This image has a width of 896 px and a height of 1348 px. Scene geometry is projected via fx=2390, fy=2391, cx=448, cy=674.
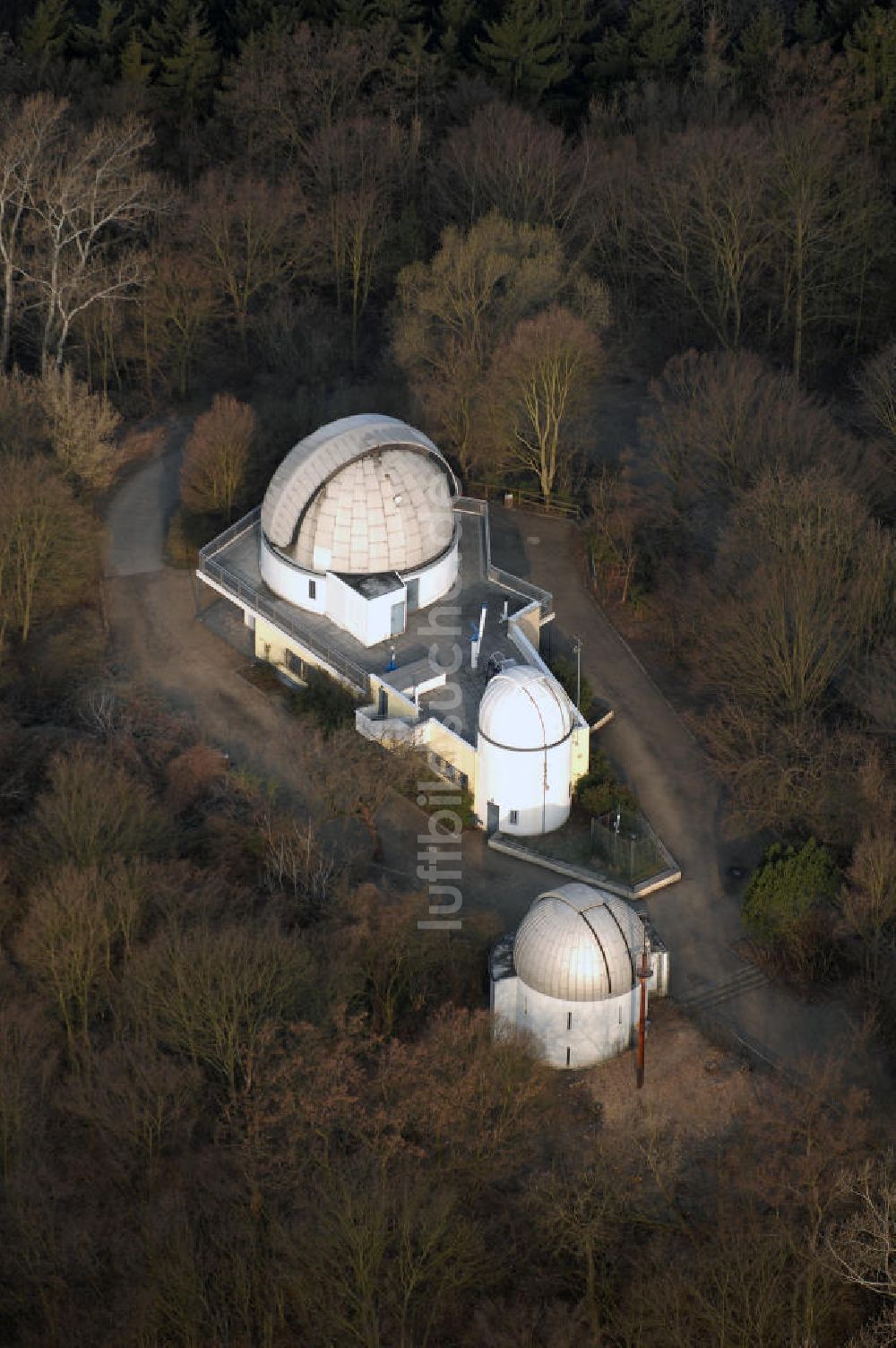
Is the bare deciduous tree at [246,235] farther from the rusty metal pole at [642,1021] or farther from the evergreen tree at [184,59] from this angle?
the rusty metal pole at [642,1021]

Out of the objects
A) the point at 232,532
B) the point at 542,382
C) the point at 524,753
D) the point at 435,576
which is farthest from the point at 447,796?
the point at 542,382

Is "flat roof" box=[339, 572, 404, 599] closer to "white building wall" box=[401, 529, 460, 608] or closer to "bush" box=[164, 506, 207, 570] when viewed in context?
"white building wall" box=[401, 529, 460, 608]

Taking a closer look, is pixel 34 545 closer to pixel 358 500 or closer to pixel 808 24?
pixel 358 500

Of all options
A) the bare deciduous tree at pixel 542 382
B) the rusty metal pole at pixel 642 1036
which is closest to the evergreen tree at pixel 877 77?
the bare deciduous tree at pixel 542 382

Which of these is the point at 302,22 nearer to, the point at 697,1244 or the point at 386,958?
the point at 386,958

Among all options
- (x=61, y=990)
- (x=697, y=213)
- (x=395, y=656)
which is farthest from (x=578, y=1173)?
(x=697, y=213)

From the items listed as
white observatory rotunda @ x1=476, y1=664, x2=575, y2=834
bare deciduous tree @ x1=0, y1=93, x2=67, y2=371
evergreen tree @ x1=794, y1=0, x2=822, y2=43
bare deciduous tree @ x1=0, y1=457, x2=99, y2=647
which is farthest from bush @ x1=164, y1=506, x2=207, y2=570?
evergreen tree @ x1=794, y1=0, x2=822, y2=43
